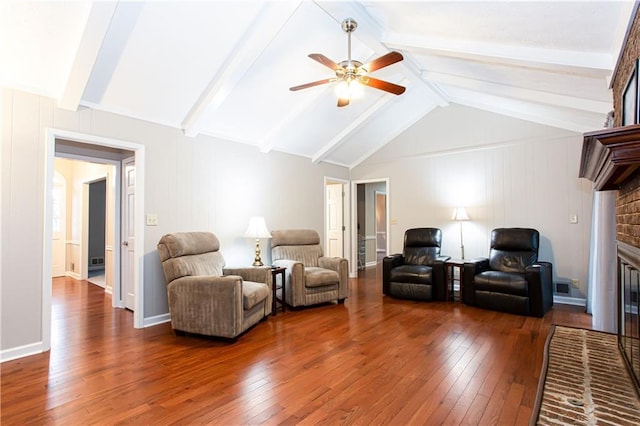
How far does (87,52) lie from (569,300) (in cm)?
606

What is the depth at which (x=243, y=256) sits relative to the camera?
4.68 m

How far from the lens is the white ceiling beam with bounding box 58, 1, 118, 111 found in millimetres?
2370

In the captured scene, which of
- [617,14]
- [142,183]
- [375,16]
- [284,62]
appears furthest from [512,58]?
[142,183]

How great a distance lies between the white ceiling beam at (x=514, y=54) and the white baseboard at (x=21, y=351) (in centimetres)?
425

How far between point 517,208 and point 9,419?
5710mm

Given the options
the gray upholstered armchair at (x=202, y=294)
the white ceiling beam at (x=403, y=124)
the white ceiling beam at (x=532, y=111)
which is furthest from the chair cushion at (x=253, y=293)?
the white ceiling beam at (x=532, y=111)

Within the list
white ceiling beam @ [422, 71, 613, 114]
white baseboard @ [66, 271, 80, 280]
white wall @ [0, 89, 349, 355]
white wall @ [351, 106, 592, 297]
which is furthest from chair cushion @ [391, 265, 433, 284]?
white baseboard @ [66, 271, 80, 280]

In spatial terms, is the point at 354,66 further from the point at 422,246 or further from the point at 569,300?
the point at 569,300

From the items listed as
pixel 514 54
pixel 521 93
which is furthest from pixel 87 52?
pixel 521 93

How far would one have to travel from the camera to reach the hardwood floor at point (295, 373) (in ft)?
6.39

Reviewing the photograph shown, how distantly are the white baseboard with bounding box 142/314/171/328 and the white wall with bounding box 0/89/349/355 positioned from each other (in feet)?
0.18

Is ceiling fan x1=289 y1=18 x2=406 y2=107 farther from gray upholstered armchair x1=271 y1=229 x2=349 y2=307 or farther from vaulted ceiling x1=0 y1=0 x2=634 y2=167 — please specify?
gray upholstered armchair x1=271 y1=229 x2=349 y2=307

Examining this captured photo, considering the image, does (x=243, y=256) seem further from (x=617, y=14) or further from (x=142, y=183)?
(x=617, y=14)

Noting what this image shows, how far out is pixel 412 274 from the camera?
467 centimetres
